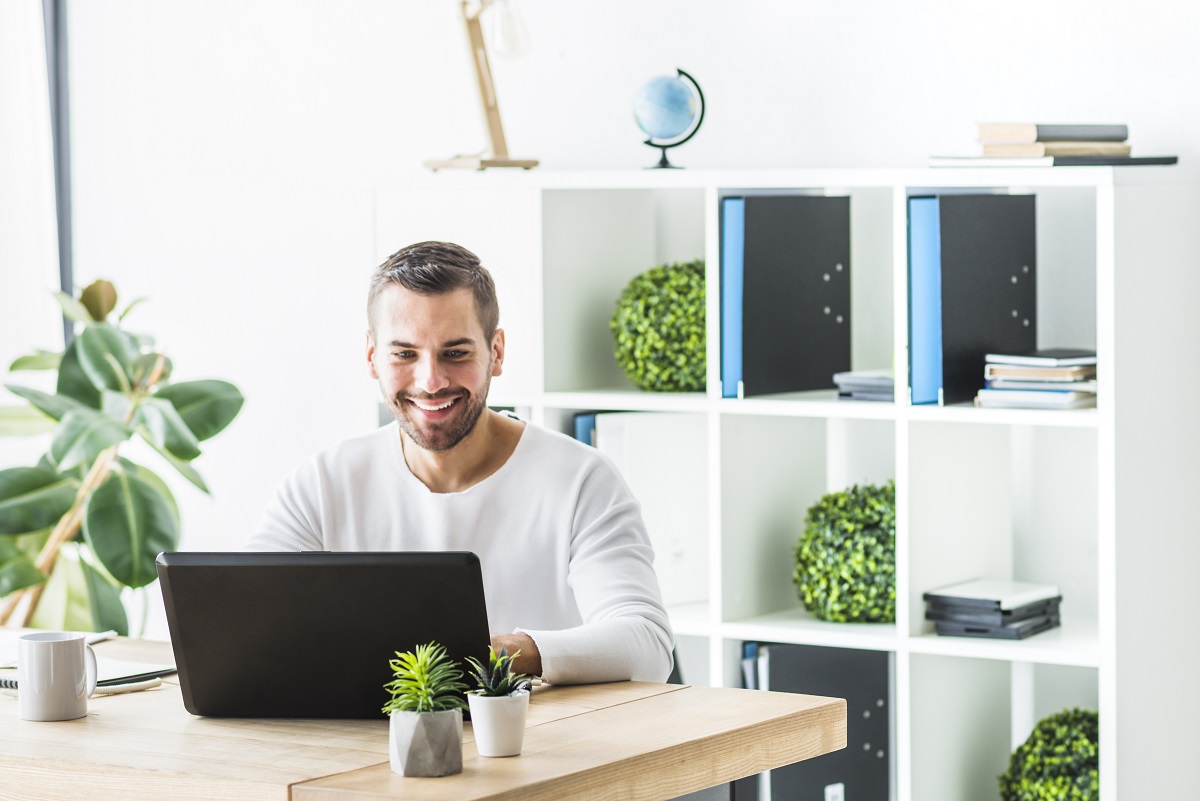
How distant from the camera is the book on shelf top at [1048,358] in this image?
299cm

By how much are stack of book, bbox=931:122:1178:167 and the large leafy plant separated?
5.91ft

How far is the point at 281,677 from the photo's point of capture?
196 centimetres

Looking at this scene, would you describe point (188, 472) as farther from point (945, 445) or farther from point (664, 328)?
point (945, 445)

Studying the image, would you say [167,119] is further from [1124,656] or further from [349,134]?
[1124,656]

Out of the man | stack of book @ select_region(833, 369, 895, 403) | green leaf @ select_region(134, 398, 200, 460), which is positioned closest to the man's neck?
the man

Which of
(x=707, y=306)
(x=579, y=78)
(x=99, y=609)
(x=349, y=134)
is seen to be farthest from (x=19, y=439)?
(x=707, y=306)

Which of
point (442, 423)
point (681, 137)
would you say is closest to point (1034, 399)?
point (681, 137)

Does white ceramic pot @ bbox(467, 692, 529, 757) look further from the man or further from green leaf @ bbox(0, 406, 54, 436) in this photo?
green leaf @ bbox(0, 406, 54, 436)

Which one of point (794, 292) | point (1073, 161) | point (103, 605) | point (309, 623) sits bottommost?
point (103, 605)

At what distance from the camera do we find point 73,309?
A: 397 cm

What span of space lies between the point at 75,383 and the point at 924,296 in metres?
1.92

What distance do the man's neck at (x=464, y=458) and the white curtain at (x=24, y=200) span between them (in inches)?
91.5

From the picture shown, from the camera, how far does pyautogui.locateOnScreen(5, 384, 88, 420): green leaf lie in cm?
366

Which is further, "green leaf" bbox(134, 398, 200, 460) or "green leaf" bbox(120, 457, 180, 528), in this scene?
"green leaf" bbox(120, 457, 180, 528)
